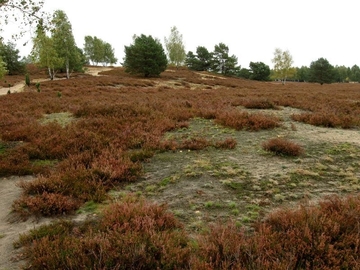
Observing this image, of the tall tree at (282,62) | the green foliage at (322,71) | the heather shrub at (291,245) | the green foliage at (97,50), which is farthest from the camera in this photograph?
the green foliage at (97,50)

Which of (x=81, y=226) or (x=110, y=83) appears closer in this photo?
(x=81, y=226)

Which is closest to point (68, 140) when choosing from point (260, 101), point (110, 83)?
point (260, 101)

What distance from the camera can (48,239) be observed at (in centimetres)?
343

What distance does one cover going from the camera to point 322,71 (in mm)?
70750

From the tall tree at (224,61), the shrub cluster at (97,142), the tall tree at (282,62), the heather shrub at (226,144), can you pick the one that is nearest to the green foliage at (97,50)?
the tall tree at (224,61)

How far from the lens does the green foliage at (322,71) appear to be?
7056 centimetres

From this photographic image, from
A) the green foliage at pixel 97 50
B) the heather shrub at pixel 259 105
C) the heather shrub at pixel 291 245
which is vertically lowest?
the heather shrub at pixel 291 245

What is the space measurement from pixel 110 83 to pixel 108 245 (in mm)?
31207

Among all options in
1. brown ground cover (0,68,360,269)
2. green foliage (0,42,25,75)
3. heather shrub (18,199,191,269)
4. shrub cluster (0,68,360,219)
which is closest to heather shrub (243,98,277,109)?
shrub cluster (0,68,360,219)

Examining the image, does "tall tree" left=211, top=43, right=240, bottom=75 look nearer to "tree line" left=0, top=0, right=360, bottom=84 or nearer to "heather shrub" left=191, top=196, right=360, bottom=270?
"tree line" left=0, top=0, right=360, bottom=84

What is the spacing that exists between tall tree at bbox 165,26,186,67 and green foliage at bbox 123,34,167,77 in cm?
3033

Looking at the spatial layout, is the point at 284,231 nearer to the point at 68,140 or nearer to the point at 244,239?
the point at 244,239

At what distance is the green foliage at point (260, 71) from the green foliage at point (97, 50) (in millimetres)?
53915

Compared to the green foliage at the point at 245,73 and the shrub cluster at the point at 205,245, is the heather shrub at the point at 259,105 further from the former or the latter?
the green foliage at the point at 245,73
